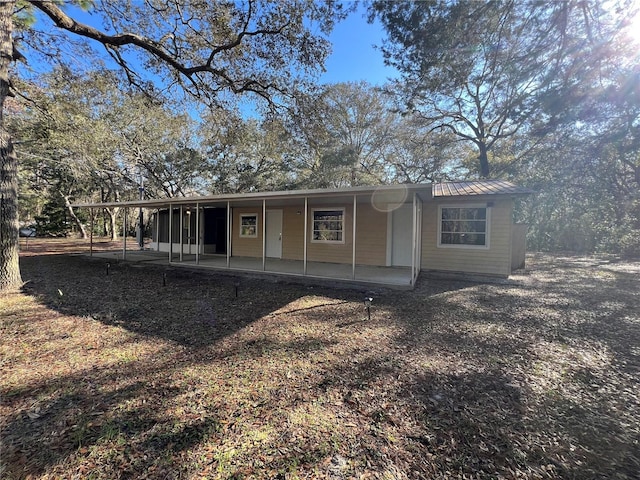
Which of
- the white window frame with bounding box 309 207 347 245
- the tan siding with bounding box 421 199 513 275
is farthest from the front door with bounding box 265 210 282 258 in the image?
the tan siding with bounding box 421 199 513 275

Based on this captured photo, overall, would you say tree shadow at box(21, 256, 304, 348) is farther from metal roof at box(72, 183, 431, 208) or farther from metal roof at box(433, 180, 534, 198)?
metal roof at box(433, 180, 534, 198)

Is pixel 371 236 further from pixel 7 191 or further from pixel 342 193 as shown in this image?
pixel 7 191

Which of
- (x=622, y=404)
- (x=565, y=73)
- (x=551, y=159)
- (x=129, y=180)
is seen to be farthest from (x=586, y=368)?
(x=129, y=180)

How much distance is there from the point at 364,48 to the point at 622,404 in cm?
957

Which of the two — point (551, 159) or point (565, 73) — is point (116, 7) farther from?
point (551, 159)

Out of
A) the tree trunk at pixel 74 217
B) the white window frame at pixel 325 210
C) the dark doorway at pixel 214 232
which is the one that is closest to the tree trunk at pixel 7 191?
the dark doorway at pixel 214 232

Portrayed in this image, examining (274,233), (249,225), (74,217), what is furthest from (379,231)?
(74,217)

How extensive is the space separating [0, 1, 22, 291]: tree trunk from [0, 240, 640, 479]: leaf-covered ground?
1476 millimetres

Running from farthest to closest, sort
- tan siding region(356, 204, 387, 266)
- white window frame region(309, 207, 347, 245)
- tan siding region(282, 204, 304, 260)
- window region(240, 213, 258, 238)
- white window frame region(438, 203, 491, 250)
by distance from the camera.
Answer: window region(240, 213, 258, 238)
tan siding region(282, 204, 304, 260)
white window frame region(309, 207, 347, 245)
tan siding region(356, 204, 387, 266)
white window frame region(438, 203, 491, 250)

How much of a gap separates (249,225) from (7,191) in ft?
21.7

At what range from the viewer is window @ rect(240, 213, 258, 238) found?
11.6 meters

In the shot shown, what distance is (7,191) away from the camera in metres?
6.29

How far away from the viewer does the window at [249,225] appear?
1155 cm

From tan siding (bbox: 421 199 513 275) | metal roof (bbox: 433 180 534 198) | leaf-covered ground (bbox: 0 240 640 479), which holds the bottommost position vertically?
leaf-covered ground (bbox: 0 240 640 479)
